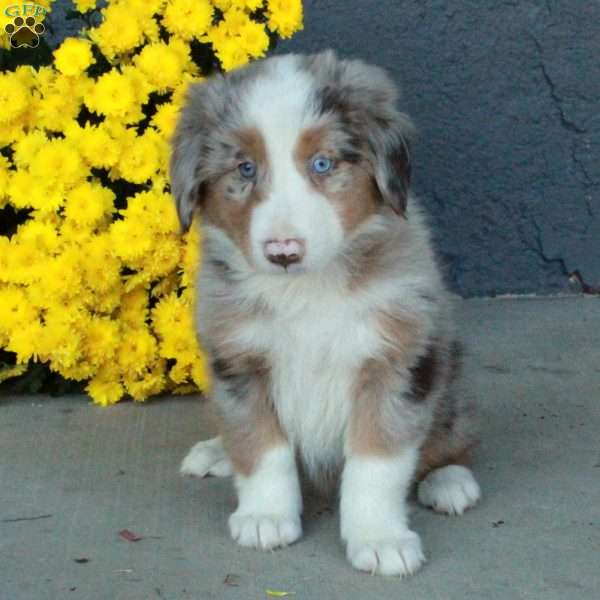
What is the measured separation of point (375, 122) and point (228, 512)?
1.26 m

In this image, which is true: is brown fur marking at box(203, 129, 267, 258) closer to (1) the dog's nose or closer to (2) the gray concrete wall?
(1) the dog's nose

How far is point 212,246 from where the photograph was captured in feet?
12.6

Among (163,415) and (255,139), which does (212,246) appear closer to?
(255,139)

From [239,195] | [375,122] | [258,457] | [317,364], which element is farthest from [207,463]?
[375,122]

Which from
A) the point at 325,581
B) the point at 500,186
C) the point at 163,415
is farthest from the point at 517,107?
the point at 325,581

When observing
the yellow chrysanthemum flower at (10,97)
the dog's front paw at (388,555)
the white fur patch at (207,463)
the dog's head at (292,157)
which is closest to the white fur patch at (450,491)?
the dog's front paw at (388,555)

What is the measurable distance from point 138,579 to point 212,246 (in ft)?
3.23

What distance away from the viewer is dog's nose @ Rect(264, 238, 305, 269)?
3.30 m

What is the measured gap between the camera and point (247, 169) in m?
3.51

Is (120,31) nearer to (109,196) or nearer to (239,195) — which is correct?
(109,196)

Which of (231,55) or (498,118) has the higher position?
(231,55)

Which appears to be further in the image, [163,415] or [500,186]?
[500,186]

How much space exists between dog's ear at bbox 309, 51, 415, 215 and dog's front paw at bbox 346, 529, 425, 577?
90 centimetres

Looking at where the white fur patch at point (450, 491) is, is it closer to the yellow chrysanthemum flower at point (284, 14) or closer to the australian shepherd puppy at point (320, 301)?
the australian shepherd puppy at point (320, 301)
